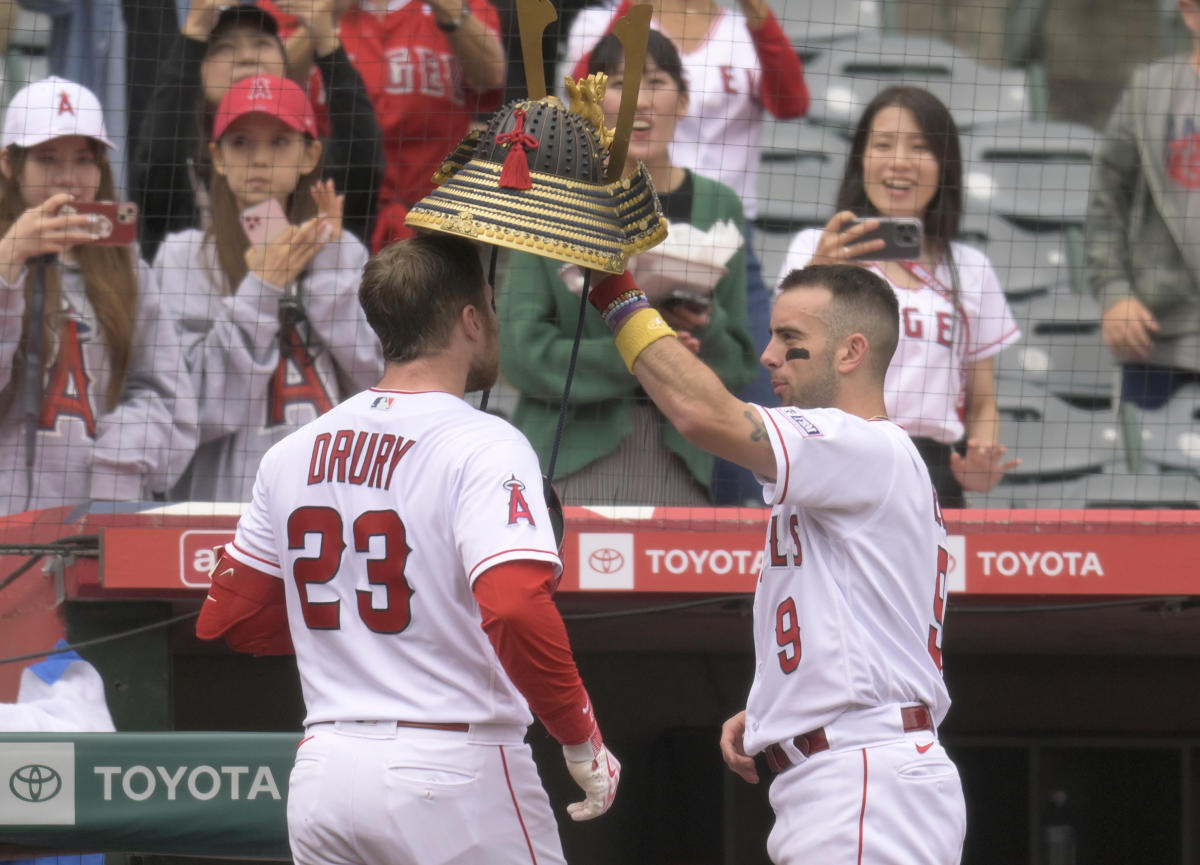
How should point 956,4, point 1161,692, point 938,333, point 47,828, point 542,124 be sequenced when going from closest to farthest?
1. point 542,124
2. point 47,828
3. point 938,333
4. point 1161,692
5. point 956,4

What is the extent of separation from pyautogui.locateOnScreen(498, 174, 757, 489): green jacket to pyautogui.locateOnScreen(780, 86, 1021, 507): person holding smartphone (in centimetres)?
31

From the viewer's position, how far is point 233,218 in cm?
520

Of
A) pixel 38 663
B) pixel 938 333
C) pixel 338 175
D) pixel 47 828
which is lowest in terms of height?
pixel 47 828

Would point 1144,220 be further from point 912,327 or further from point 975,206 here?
point 912,327

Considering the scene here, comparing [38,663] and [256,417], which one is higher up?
[256,417]

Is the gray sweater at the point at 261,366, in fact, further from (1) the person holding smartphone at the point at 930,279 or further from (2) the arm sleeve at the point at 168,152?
(1) the person holding smartphone at the point at 930,279

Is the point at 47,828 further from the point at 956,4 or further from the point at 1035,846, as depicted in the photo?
the point at 956,4

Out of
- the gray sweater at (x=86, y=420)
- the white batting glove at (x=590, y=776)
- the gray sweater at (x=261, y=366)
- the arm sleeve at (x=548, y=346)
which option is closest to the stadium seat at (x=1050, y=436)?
the arm sleeve at (x=548, y=346)

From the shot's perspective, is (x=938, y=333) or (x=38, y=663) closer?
(x=38, y=663)

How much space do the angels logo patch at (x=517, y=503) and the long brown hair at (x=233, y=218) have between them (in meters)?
2.92

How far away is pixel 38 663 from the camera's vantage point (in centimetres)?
430

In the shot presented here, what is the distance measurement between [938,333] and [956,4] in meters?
2.43

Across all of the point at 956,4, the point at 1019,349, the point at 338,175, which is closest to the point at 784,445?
the point at 338,175

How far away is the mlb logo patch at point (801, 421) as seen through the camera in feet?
8.56
